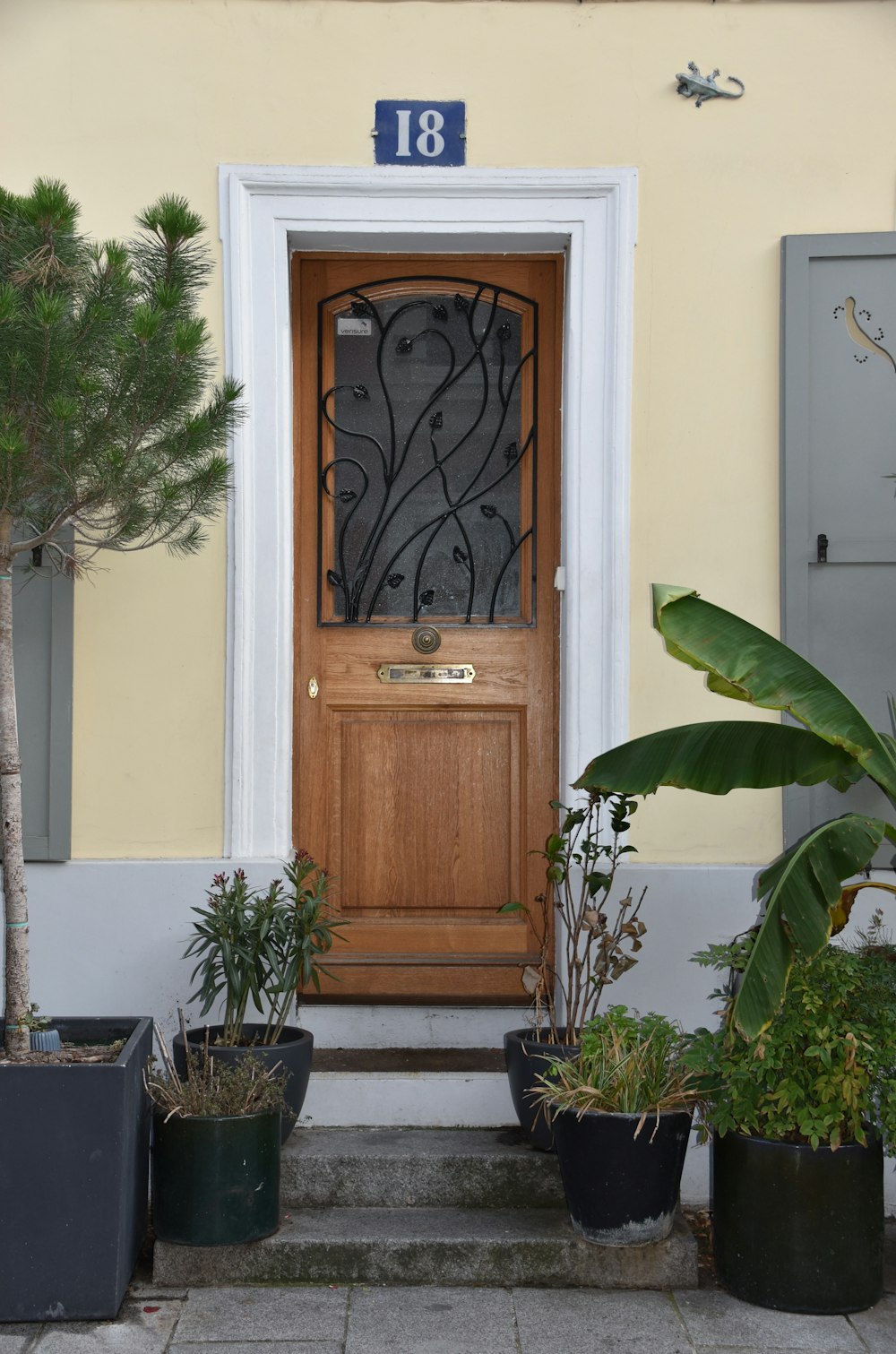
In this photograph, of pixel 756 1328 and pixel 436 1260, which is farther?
pixel 436 1260

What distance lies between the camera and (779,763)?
3549mm

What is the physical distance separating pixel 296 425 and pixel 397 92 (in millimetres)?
1181

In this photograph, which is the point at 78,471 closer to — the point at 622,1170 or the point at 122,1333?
the point at 122,1333

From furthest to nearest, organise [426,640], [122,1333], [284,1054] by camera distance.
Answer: [426,640] → [284,1054] → [122,1333]

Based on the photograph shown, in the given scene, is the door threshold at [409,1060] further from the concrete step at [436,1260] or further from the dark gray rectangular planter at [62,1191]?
the dark gray rectangular planter at [62,1191]

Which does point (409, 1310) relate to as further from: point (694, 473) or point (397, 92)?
point (397, 92)

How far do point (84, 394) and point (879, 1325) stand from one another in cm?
318

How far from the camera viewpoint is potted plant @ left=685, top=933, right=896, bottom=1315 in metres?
3.45

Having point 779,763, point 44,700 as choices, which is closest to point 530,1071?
point 779,763

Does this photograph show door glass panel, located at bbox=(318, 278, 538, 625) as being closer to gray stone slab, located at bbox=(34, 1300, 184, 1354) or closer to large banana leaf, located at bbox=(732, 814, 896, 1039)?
large banana leaf, located at bbox=(732, 814, 896, 1039)

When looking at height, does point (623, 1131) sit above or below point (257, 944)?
below

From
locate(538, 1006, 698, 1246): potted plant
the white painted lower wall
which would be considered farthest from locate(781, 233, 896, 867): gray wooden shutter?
locate(538, 1006, 698, 1246): potted plant

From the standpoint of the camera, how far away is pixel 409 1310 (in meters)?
3.48

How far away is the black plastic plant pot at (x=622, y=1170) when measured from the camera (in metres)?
3.52
